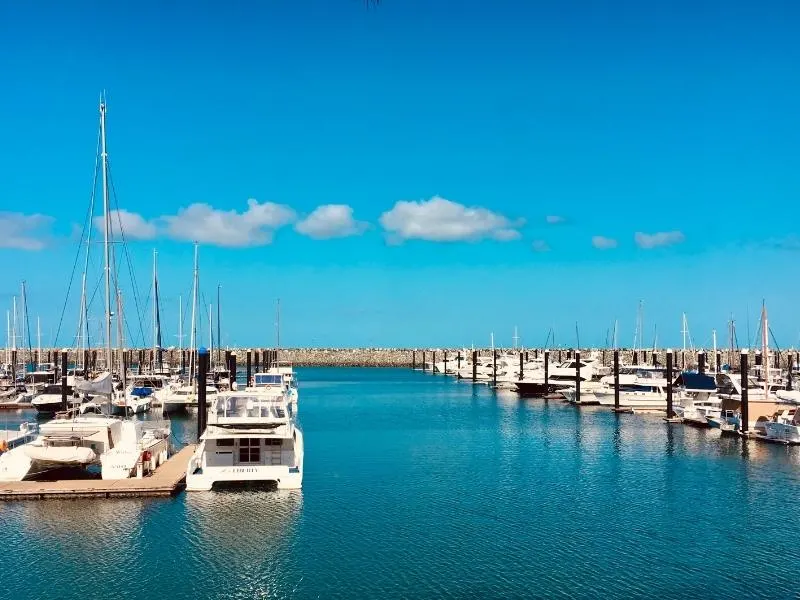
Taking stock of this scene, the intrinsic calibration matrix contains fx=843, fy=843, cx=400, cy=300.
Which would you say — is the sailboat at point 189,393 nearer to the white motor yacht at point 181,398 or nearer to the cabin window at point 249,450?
the white motor yacht at point 181,398

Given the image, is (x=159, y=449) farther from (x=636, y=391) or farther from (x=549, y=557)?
(x=636, y=391)

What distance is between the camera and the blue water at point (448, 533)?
919 inches

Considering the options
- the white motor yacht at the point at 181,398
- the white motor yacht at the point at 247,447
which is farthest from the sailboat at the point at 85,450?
the white motor yacht at the point at 181,398

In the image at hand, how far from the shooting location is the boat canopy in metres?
67.8

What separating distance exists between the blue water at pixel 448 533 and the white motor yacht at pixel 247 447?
0.81m

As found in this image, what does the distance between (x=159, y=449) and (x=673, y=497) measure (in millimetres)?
22766

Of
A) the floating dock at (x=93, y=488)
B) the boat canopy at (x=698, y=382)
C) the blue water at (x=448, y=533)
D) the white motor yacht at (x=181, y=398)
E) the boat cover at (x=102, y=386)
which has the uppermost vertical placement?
the boat cover at (x=102, y=386)

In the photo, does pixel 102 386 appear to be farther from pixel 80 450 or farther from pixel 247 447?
pixel 247 447

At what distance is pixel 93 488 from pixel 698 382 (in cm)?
5115

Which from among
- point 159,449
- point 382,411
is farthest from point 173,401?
point 159,449

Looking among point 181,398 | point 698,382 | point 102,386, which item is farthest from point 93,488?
point 698,382

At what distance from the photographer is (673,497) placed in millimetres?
34812

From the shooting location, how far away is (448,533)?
2866cm

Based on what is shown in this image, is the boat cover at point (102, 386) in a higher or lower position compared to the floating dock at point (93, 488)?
higher
